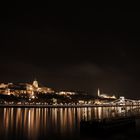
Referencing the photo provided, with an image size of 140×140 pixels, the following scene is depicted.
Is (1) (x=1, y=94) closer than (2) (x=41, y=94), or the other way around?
(1) (x=1, y=94)

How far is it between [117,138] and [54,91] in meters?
171

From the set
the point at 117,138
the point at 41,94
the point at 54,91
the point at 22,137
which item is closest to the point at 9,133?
the point at 22,137

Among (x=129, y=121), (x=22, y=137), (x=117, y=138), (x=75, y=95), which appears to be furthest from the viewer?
(x=75, y=95)

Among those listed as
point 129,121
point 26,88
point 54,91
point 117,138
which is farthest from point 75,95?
point 117,138

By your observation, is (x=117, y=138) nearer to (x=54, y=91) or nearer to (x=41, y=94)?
(x=41, y=94)

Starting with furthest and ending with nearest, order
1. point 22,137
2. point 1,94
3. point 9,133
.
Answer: point 1,94, point 9,133, point 22,137

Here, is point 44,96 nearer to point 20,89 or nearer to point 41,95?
point 41,95

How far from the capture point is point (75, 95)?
189 m

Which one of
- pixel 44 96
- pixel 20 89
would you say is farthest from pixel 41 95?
pixel 20 89

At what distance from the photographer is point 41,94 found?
17912 cm

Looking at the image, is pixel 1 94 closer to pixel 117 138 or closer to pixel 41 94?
pixel 41 94

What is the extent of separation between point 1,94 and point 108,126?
128622mm

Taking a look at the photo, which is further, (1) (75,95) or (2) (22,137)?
(1) (75,95)

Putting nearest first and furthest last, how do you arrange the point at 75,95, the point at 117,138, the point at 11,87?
the point at 117,138 < the point at 11,87 < the point at 75,95
